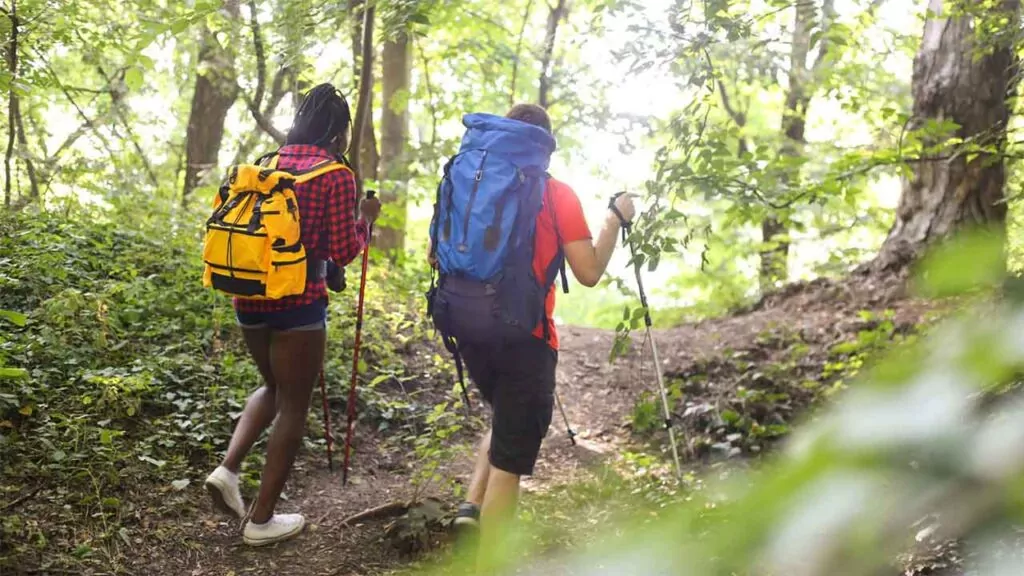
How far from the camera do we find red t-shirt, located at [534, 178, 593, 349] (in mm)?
3547

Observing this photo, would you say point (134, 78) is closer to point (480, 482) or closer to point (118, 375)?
point (118, 375)

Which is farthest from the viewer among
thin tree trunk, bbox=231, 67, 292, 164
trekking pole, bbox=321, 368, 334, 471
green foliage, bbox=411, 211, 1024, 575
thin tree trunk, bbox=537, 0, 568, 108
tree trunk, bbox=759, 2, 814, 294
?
tree trunk, bbox=759, 2, 814, 294

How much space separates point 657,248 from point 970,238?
330cm

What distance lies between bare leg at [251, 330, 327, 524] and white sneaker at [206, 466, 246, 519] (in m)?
0.17

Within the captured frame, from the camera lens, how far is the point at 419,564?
13.5 feet

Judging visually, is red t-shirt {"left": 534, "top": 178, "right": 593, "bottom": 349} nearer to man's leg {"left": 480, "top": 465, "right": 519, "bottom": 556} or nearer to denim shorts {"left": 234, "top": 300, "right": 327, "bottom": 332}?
man's leg {"left": 480, "top": 465, "right": 519, "bottom": 556}

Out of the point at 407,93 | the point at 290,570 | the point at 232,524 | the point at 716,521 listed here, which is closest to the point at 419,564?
the point at 290,570

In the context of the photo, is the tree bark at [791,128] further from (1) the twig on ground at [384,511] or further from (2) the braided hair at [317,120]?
(1) the twig on ground at [384,511]

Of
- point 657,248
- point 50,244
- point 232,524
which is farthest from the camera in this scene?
point 50,244

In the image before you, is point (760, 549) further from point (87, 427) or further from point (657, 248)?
point (87, 427)

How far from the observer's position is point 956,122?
706 cm

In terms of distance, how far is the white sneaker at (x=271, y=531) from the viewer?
13.8ft

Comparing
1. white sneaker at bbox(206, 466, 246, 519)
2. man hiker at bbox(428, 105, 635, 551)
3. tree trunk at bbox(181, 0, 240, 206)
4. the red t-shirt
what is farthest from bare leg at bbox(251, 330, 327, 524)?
tree trunk at bbox(181, 0, 240, 206)

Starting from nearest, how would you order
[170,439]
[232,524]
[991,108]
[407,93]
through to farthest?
[232,524], [170,439], [991,108], [407,93]
